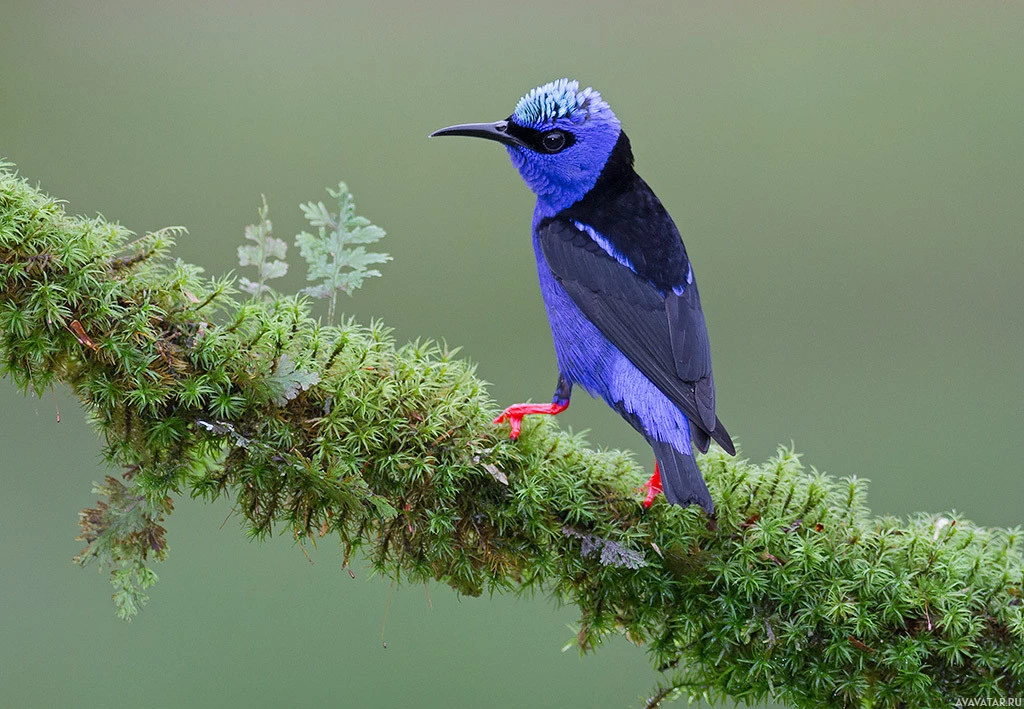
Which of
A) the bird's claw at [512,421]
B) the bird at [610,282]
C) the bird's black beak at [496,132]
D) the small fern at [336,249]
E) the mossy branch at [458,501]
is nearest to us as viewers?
the mossy branch at [458,501]

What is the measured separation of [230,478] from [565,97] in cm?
182

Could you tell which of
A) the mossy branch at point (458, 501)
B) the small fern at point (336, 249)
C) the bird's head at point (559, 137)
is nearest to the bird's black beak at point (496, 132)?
the bird's head at point (559, 137)

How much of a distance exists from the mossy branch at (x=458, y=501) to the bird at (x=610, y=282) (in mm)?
185

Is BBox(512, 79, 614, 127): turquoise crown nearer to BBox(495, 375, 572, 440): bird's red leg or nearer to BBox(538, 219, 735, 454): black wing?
BBox(538, 219, 735, 454): black wing

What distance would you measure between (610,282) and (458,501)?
1063 millimetres

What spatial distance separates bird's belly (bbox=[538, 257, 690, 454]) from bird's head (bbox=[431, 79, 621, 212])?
0.33 m

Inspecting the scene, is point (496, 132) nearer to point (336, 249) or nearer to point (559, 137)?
point (559, 137)

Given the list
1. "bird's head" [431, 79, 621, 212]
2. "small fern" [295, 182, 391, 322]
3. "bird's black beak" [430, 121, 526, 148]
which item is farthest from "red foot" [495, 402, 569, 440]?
"bird's black beak" [430, 121, 526, 148]

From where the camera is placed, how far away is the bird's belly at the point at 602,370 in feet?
9.52

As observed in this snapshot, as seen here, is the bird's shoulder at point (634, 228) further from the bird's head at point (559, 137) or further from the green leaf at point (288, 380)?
the green leaf at point (288, 380)

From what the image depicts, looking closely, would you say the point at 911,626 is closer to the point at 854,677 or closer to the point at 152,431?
the point at 854,677

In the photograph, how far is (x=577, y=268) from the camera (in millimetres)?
3184

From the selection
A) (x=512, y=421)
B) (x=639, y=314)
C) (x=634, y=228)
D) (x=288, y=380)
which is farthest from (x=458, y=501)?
(x=634, y=228)

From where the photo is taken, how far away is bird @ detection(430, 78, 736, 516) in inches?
113
